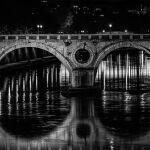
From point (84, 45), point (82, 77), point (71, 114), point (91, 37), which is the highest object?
point (91, 37)

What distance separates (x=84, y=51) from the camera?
72.1m

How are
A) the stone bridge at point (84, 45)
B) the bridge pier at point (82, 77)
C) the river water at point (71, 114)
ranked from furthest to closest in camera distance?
the stone bridge at point (84, 45) → the bridge pier at point (82, 77) → the river water at point (71, 114)

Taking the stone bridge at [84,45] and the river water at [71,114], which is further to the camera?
the stone bridge at [84,45]

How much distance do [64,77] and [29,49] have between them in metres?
28.9

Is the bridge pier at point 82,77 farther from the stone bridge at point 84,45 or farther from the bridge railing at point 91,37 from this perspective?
the bridge railing at point 91,37

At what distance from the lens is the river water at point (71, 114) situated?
44.0 m

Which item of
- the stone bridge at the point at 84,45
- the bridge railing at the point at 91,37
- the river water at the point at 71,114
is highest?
the bridge railing at the point at 91,37

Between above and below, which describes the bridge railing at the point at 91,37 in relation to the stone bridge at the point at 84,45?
above

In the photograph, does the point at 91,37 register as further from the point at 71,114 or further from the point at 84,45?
the point at 71,114

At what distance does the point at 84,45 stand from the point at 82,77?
12.5 ft

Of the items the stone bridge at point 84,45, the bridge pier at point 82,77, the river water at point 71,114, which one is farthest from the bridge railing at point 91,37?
the river water at point 71,114

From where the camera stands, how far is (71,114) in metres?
55.9

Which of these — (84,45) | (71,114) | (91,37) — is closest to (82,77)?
(84,45)

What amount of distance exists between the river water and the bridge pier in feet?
7.29
